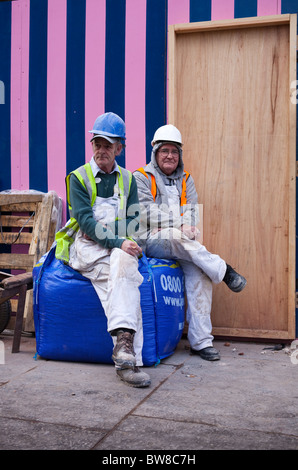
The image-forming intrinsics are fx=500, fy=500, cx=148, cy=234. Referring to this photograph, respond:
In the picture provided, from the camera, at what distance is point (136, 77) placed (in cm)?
411

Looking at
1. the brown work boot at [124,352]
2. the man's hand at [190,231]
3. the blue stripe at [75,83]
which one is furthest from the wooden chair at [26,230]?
the brown work boot at [124,352]

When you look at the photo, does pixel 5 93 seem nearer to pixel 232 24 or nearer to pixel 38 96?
pixel 38 96

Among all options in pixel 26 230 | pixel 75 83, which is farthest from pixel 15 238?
pixel 75 83

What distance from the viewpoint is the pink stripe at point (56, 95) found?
429 centimetres

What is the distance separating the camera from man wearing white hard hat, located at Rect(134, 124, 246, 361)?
335cm

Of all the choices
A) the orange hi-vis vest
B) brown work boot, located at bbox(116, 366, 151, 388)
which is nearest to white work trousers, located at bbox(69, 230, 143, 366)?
brown work boot, located at bbox(116, 366, 151, 388)

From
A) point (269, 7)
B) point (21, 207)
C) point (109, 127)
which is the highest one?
point (269, 7)

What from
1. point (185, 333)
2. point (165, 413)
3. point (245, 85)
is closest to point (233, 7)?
point (245, 85)

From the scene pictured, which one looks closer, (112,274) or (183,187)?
(112,274)

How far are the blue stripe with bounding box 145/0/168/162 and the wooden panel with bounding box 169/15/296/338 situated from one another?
0.48ft

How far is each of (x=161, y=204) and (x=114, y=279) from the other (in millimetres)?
987

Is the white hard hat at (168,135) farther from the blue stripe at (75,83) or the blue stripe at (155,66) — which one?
the blue stripe at (75,83)

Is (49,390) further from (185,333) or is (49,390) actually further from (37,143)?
(37,143)

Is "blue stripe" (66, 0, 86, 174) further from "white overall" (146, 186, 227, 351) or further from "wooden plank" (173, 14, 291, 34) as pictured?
"white overall" (146, 186, 227, 351)
